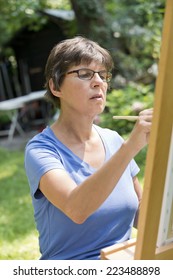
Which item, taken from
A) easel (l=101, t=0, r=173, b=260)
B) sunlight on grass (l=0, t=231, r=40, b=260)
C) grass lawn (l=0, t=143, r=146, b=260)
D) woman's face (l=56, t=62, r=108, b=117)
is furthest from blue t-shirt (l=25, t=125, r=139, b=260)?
sunlight on grass (l=0, t=231, r=40, b=260)

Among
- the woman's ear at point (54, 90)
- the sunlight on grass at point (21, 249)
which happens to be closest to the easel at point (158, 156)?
the woman's ear at point (54, 90)

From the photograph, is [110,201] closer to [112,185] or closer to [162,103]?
[112,185]

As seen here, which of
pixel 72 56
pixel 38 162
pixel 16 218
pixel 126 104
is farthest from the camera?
pixel 126 104

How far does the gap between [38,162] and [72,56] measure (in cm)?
39

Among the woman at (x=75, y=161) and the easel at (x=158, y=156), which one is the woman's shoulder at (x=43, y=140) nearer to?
the woman at (x=75, y=161)

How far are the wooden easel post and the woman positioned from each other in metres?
0.34

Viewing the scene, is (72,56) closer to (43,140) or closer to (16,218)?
(43,140)

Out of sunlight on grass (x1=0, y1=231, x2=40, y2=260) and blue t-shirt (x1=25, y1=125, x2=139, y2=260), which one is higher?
blue t-shirt (x1=25, y1=125, x2=139, y2=260)

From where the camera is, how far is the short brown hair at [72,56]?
1388mm

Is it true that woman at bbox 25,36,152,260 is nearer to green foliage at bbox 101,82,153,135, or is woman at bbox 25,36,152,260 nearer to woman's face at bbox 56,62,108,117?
woman's face at bbox 56,62,108,117

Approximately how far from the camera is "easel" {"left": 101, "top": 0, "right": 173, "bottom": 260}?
2.62ft

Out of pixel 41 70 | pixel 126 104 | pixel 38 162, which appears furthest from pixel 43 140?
pixel 41 70

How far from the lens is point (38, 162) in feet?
4.21
